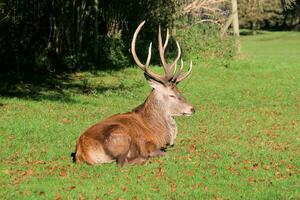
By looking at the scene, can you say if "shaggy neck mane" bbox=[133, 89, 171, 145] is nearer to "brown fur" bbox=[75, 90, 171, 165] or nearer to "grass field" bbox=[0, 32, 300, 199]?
"brown fur" bbox=[75, 90, 171, 165]

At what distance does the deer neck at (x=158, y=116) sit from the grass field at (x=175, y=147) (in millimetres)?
341

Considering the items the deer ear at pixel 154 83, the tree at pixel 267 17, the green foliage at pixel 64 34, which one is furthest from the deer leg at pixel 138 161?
the tree at pixel 267 17

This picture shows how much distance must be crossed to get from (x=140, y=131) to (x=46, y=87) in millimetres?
10605

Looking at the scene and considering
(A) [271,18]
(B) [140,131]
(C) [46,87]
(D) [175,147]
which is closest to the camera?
(B) [140,131]

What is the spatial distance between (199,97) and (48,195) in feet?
36.4

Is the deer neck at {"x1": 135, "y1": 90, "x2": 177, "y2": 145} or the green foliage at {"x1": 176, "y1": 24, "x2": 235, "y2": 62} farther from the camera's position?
the green foliage at {"x1": 176, "y1": 24, "x2": 235, "y2": 62}

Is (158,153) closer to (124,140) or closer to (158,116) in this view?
(158,116)

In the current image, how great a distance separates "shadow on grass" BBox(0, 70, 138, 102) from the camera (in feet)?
57.9

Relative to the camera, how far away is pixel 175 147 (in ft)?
34.3

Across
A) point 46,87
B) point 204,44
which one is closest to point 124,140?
point 46,87

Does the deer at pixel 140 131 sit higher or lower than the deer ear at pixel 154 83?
lower

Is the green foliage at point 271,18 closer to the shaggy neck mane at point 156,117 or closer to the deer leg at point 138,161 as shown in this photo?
the shaggy neck mane at point 156,117

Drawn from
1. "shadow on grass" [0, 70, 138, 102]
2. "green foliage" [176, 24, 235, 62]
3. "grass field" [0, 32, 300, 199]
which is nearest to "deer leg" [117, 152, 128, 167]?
"grass field" [0, 32, 300, 199]

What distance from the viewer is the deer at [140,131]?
8641 mm
